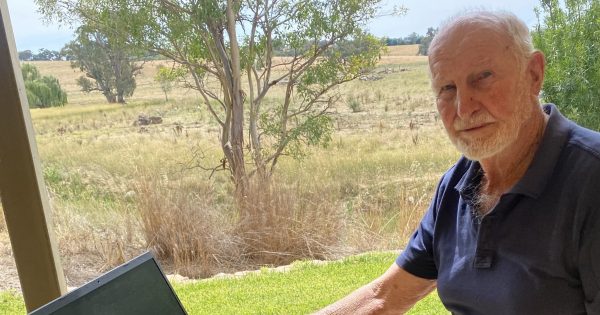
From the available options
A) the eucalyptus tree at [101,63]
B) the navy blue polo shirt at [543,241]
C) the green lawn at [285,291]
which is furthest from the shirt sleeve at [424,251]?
the eucalyptus tree at [101,63]

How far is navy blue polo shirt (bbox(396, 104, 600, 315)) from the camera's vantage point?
0.96 m

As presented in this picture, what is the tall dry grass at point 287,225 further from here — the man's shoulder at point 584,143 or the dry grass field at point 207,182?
the man's shoulder at point 584,143

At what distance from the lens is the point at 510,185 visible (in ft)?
3.68

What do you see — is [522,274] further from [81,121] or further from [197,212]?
[81,121]

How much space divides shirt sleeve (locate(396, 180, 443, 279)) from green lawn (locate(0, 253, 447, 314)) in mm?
500

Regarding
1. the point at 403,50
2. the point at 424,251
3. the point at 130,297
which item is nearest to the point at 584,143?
the point at 424,251

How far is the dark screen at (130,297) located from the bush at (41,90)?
3.99 ft

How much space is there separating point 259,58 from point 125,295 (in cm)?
170

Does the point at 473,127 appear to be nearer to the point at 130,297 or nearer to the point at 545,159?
the point at 545,159

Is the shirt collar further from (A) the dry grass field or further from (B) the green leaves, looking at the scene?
(A) the dry grass field

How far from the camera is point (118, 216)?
2.31m

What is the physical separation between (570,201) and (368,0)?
155cm

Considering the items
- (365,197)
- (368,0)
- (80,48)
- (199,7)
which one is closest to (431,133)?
(365,197)

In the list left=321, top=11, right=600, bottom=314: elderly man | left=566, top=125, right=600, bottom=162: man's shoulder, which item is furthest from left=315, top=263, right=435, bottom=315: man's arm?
left=566, top=125, right=600, bottom=162: man's shoulder
